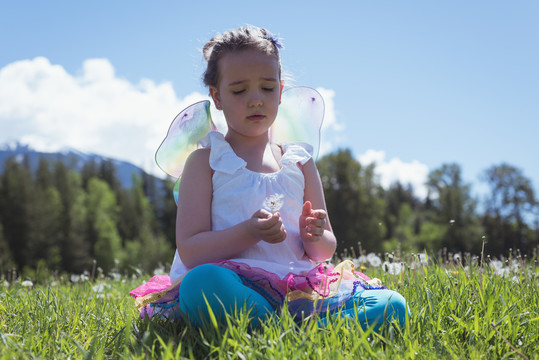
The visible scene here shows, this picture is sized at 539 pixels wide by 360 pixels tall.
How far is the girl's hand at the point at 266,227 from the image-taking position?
2510 millimetres

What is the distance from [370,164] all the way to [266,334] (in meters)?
32.7

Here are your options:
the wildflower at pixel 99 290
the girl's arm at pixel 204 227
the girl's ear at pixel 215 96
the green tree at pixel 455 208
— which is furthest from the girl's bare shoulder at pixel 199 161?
the green tree at pixel 455 208

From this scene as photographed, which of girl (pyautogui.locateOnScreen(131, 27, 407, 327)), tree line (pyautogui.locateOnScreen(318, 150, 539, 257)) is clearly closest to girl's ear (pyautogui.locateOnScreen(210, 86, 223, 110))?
girl (pyautogui.locateOnScreen(131, 27, 407, 327))

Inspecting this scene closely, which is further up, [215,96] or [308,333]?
[215,96]

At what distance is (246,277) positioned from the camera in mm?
2609

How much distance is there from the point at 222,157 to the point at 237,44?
2.23ft

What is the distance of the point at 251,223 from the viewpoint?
2.56 m

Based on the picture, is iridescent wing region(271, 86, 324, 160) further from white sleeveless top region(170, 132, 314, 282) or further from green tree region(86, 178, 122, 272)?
green tree region(86, 178, 122, 272)

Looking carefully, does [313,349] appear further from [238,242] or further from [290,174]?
[290,174]

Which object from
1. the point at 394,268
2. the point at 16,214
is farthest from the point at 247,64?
the point at 16,214

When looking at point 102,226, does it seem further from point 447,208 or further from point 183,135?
point 183,135

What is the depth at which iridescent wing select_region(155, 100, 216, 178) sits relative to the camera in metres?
3.53

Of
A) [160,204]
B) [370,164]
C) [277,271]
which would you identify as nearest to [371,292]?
[277,271]

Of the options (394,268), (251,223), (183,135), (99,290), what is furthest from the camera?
(99,290)
